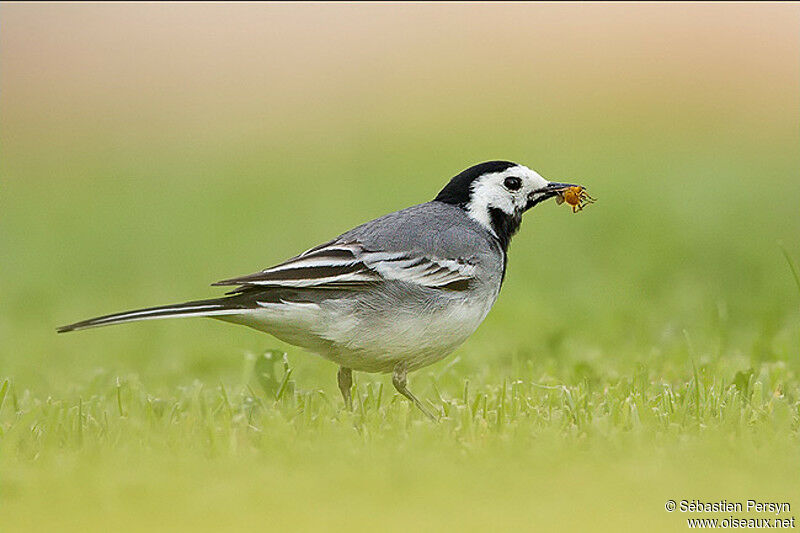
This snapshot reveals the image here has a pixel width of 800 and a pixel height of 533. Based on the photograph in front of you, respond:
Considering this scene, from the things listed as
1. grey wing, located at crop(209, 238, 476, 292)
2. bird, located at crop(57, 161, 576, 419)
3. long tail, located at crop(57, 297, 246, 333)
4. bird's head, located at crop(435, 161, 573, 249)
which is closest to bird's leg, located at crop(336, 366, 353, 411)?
bird, located at crop(57, 161, 576, 419)

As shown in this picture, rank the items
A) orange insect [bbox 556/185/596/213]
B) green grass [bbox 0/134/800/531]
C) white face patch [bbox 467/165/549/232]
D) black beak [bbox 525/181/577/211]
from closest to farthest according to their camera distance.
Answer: green grass [bbox 0/134/800/531], white face patch [bbox 467/165/549/232], black beak [bbox 525/181/577/211], orange insect [bbox 556/185/596/213]

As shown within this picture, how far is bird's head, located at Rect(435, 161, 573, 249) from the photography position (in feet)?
24.7

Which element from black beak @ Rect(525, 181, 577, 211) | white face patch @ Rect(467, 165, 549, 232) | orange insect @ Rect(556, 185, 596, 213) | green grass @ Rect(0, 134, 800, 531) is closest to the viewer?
green grass @ Rect(0, 134, 800, 531)

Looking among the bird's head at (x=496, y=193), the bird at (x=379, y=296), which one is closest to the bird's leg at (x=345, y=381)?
the bird at (x=379, y=296)

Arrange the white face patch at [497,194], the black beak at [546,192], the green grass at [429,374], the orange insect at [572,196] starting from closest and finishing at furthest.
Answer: the green grass at [429,374] → the white face patch at [497,194] → the black beak at [546,192] → the orange insect at [572,196]

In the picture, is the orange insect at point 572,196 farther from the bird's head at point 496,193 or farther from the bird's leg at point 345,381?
the bird's leg at point 345,381

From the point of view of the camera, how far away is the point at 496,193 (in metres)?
7.57

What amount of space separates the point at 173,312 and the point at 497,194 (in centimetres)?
256

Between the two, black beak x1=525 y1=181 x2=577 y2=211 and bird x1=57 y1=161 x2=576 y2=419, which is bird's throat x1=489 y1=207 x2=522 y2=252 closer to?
black beak x1=525 y1=181 x2=577 y2=211

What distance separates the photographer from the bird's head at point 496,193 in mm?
7531

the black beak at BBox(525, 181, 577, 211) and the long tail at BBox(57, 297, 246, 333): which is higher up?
the black beak at BBox(525, 181, 577, 211)

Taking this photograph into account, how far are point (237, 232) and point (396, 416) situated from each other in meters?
9.74

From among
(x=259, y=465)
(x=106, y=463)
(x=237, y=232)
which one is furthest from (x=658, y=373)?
(x=237, y=232)

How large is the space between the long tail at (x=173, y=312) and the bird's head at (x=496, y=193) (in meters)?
1.90
